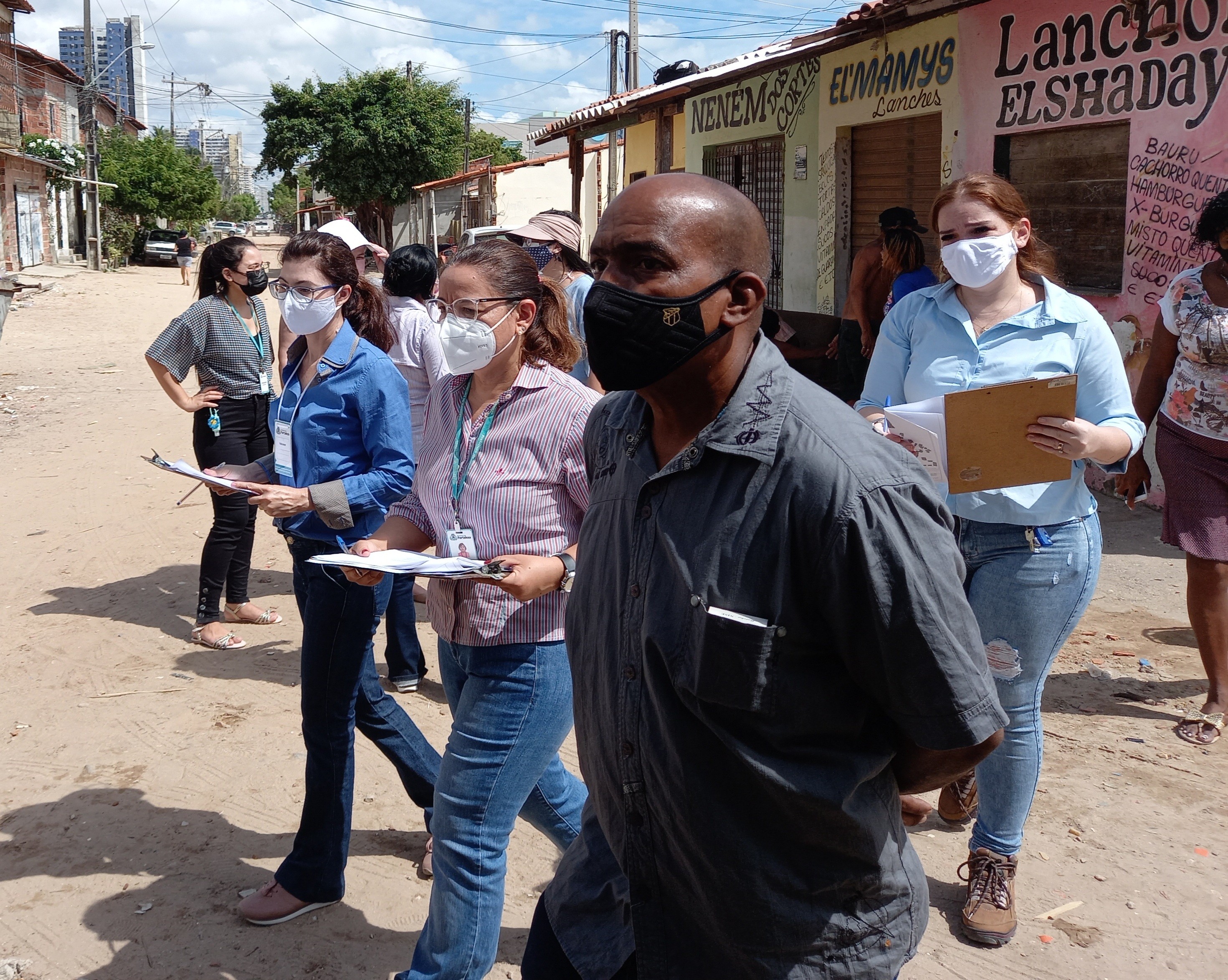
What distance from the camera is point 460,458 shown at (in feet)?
9.33

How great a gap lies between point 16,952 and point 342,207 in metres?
51.2

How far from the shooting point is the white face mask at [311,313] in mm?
3469

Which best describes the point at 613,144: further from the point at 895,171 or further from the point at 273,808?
the point at 273,808

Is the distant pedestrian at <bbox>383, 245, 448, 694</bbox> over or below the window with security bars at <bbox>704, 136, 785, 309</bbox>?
below

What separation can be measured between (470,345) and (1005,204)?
1.61 meters

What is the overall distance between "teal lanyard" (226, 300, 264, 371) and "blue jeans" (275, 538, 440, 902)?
2.82 meters

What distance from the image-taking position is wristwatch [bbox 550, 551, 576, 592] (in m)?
2.67

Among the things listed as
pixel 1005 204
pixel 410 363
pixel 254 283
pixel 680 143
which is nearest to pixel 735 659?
pixel 1005 204

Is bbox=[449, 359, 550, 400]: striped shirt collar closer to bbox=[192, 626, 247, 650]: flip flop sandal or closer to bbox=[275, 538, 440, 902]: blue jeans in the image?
bbox=[275, 538, 440, 902]: blue jeans

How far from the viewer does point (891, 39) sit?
11.3 m

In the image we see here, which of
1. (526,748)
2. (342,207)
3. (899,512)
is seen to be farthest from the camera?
(342,207)

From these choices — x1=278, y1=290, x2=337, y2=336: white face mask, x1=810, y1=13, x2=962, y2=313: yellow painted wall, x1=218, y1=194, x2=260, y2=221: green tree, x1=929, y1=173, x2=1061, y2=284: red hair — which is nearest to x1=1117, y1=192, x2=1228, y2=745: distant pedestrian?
x1=929, y1=173, x2=1061, y2=284: red hair

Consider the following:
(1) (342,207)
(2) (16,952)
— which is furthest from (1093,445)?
(1) (342,207)

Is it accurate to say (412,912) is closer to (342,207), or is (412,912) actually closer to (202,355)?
(202,355)
